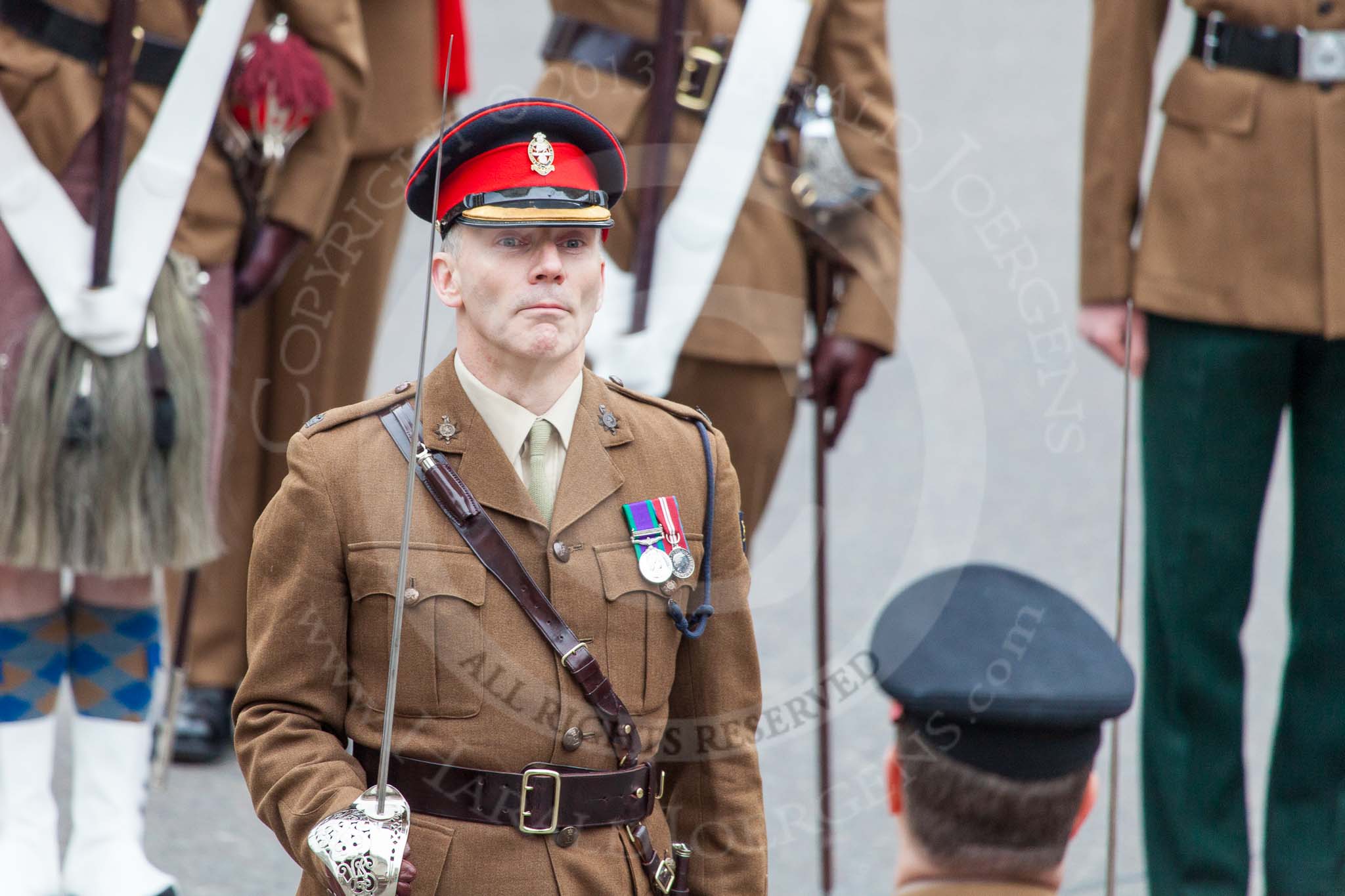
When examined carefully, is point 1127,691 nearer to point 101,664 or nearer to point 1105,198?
point 1105,198

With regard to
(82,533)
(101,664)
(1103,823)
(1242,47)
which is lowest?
(1103,823)

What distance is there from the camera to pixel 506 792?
2189 mm

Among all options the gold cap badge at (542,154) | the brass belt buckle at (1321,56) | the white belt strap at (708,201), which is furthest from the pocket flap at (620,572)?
the brass belt buckle at (1321,56)

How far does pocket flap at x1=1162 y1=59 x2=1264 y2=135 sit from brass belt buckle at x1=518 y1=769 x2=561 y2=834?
1.76 meters

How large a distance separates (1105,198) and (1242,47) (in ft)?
1.13

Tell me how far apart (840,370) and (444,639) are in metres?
1.57

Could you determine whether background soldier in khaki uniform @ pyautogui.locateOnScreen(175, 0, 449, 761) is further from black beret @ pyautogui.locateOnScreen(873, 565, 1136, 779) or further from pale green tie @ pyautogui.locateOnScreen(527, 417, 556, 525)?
black beret @ pyautogui.locateOnScreen(873, 565, 1136, 779)

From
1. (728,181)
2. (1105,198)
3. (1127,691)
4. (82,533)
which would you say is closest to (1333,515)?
(1105,198)

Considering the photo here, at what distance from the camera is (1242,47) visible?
128 inches

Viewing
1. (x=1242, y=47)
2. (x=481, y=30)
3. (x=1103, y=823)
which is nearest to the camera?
(x=1242, y=47)

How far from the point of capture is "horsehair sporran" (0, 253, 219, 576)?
3.29 meters

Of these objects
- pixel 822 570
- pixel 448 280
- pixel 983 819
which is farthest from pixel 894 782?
pixel 822 570

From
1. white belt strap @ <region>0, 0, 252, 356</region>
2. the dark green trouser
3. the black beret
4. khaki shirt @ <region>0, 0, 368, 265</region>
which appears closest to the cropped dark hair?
the black beret

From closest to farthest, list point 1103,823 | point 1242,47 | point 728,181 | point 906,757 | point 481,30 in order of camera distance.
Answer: point 906,757 → point 1242,47 → point 728,181 → point 1103,823 → point 481,30
